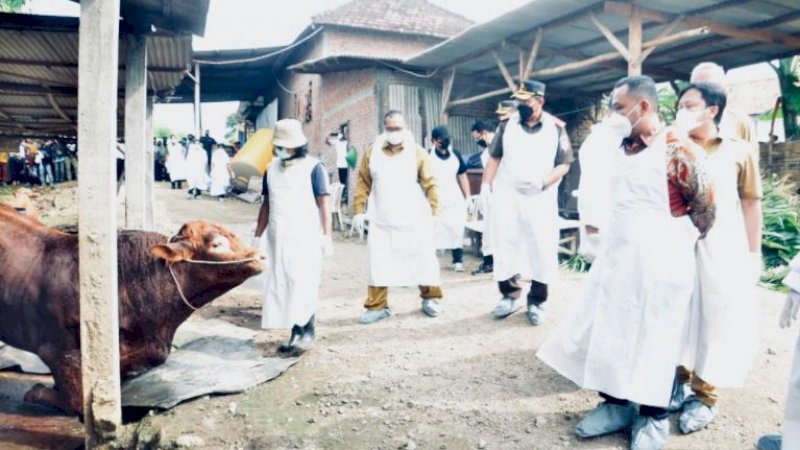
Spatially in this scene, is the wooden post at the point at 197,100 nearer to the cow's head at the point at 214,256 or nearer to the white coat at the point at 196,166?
the white coat at the point at 196,166

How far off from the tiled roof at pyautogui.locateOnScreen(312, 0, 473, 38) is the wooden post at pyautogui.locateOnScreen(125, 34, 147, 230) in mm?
10998

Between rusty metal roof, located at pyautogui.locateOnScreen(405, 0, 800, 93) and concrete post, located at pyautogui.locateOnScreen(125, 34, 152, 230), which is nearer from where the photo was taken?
concrete post, located at pyautogui.locateOnScreen(125, 34, 152, 230)

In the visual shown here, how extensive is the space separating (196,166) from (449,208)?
11.6 meters

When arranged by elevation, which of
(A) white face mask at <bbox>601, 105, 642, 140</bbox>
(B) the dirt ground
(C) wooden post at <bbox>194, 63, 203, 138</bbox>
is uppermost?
(C) wooden post at <bbox>194, 63, 203, 138</bbox>

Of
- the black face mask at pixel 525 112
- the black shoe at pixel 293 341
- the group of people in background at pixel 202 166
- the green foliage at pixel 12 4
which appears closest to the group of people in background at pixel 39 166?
the group of people in background at pixel 202 166

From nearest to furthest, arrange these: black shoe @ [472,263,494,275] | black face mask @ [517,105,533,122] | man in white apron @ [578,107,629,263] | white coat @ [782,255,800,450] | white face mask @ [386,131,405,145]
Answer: white coat @ [782,255,800,450] → man in white apron @ [578,107,629,263] → black face mask @ [517,105,533,122] → white face mask @ [386,131,405,145] → black shoe @ [472,263,494,275]

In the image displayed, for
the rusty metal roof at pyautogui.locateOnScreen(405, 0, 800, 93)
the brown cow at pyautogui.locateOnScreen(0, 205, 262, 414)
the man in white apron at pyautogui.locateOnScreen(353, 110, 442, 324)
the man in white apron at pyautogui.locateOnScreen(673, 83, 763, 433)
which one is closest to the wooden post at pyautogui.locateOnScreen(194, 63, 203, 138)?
the rusty metal roof at pyautogui.locateOnScreen(405, 0, 800, 93)

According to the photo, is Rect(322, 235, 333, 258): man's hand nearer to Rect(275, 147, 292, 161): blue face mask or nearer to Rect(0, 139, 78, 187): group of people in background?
Rect(275, 147, 292, 161): blue face mask

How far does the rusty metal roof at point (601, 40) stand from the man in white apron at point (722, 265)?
554 cm

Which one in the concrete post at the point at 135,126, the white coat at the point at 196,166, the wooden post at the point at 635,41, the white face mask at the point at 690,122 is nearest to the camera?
the white face mask at the point at 690,122

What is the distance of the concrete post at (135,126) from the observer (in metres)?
5.63

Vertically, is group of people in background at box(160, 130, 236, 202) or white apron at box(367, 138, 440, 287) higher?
group of people in background at box(160, 130, 236, 202)

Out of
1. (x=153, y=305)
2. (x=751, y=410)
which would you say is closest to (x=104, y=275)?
(x=153, y=305)

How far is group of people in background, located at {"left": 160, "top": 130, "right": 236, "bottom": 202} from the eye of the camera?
17.3 metres
